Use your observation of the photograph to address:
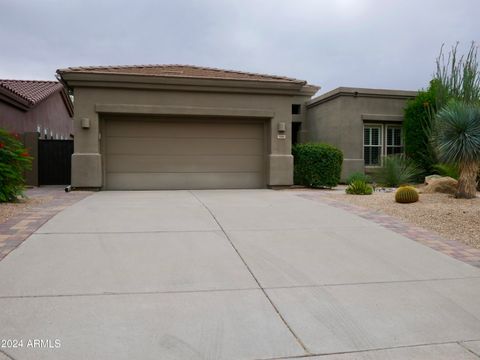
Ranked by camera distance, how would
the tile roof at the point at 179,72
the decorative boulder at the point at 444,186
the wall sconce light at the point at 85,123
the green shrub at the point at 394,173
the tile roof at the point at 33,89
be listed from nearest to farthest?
the decorative boulder at the point at 444,186
the wall sconce light at the point at 85,123
the tile roof at the point at 179,72
the green shrub at the point at 394,173
the tile roof at the point at 33,89

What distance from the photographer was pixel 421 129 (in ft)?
57.7

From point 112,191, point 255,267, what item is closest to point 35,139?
point 112,191

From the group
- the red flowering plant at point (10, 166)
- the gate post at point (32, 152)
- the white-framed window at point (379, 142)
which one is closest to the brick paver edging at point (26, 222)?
the red flowering plant at point (10, 166)

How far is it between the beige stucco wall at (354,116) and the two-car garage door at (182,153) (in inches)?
176

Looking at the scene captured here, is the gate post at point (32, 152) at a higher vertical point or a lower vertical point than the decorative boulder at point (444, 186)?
higher

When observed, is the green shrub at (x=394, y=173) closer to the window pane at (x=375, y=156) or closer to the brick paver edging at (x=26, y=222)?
the window pane at (x=375, y=156)

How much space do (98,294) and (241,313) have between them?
1.50 m

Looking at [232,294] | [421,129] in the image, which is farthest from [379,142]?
[232,294]

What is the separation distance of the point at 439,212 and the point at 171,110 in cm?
839

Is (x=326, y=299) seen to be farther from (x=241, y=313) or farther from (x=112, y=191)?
Result: (x=112, y=191)

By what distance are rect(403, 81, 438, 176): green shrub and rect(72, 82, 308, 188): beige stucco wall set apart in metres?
5.79

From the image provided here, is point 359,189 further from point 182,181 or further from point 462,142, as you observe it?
point 182,181

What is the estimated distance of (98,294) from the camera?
4605 millimetres

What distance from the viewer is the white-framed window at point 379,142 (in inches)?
746
